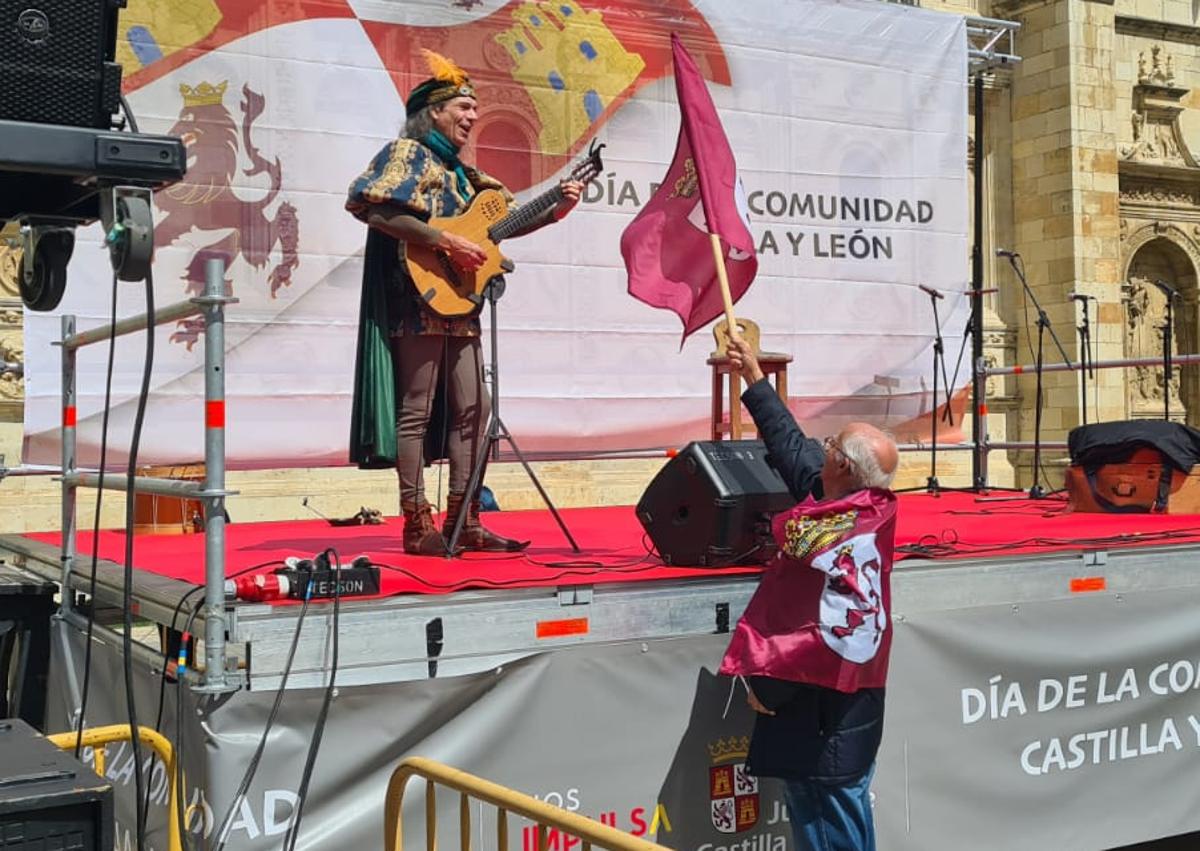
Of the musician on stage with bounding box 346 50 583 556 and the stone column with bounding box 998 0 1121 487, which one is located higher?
the stone column with bounding box 998 0 1121 487

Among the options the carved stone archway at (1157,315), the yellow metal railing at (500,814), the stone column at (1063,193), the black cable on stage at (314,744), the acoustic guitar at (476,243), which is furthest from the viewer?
the carved stone archway at (1157,315)

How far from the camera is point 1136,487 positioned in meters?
7.02

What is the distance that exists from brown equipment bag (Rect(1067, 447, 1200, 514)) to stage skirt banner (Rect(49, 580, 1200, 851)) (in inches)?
69.1

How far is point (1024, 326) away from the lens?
1470 centimetres

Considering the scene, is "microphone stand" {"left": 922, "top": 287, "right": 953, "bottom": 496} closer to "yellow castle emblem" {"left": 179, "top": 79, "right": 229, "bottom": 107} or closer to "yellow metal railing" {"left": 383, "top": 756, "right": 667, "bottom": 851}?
"yellow castle emblem" {"left": 179, "top": 79, "right": 229, "bottom": 107}

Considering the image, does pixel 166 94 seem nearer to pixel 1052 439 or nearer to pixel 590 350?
pixel 590 350

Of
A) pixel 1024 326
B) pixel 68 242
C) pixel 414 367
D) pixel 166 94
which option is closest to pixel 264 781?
pixel 68 242

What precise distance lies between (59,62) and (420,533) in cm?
286

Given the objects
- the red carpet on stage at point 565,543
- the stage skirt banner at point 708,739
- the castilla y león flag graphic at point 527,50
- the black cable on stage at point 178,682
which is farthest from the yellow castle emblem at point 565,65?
the black cable on stage at point 178,682

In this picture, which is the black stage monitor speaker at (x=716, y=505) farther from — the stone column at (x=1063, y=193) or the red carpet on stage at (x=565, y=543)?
the stone column at (x=1063, y=193)

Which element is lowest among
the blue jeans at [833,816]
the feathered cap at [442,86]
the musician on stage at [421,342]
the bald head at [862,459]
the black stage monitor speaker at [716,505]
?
the blue jeans at [833,816]

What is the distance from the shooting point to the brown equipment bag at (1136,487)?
6797 mm

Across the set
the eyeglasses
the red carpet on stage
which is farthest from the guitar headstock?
the eyeglasses

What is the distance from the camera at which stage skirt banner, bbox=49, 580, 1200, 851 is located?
11.5 ft
